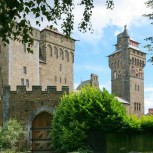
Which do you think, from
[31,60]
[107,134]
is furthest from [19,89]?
[31,60]

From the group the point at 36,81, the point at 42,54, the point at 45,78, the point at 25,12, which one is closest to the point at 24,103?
the point at 25,12

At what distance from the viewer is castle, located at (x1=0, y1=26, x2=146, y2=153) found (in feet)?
87.7

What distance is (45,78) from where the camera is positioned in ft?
191

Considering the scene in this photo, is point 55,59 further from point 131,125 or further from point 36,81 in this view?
point 131,125

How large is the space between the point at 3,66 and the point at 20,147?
2360 centimetres

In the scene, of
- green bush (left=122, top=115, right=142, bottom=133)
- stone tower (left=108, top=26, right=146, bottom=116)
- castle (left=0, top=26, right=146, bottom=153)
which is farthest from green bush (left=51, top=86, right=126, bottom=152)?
stone tower (left=108, top=26, right=146, bottom=116)

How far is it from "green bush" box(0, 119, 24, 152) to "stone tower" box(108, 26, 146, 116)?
188 feet

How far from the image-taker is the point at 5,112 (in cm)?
2670

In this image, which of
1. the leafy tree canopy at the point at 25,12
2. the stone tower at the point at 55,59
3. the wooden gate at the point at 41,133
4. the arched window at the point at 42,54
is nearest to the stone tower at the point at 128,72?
the stone tower at the point at 55,59

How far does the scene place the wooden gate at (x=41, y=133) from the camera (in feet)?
84.6

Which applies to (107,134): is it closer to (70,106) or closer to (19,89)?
(70,106)

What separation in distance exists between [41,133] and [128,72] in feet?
199

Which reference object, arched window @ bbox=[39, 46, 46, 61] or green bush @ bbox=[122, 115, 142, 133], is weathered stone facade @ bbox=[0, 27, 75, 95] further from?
green bush @ bbox=[122, 115, 142, 133]

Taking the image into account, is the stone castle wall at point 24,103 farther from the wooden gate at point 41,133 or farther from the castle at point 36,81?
the wooden gate at point 41,133
